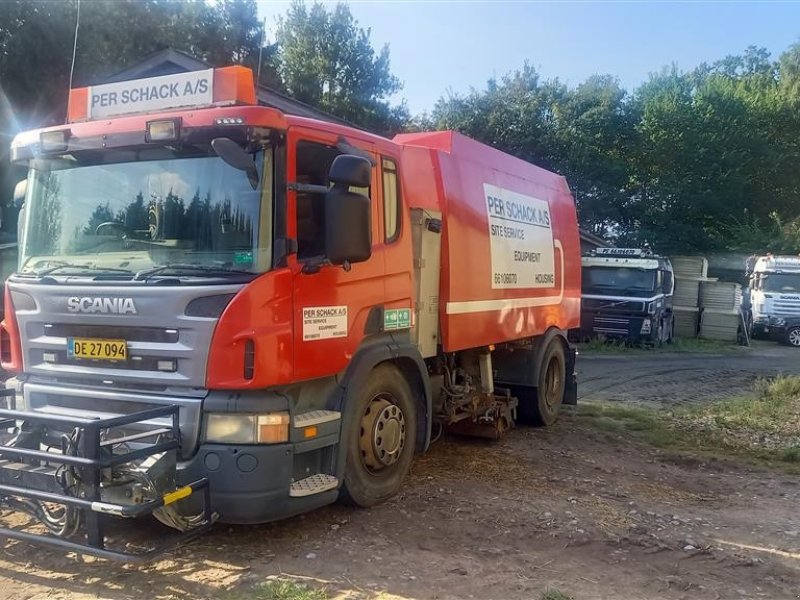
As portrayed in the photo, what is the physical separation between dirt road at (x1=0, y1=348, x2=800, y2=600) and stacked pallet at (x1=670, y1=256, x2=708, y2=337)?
1740 cm

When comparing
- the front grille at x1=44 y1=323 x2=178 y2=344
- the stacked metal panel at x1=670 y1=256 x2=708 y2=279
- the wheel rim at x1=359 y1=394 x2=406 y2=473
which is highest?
the stacked metal panel at x1=670 y1=256 x2=708 y2=279

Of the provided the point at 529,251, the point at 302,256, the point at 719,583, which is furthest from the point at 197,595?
the point at 529,251

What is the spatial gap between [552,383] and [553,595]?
5.52m

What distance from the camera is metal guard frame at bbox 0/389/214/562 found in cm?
391

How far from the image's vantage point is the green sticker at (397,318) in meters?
5.51

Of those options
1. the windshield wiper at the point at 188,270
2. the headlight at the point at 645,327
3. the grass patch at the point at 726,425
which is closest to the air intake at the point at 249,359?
the windshield wiper at the point at 188,270

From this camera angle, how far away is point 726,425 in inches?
364

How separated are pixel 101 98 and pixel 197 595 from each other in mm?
3307

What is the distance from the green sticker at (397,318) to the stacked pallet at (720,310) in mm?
19781

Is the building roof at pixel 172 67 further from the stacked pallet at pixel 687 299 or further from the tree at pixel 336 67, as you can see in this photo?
the tree at pixel 336 67

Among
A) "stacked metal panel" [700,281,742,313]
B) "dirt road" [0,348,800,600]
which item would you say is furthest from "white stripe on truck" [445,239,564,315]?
"stacked metal panel" [700,281,742,313]

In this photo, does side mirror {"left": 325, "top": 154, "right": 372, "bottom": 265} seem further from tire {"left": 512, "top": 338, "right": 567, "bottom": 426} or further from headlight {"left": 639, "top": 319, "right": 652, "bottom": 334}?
headlight {"left": 639, "top": 319, "right": 652, "bottom": 334}

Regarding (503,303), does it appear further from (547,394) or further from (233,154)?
(233,154)

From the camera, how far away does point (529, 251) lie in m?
8.35
